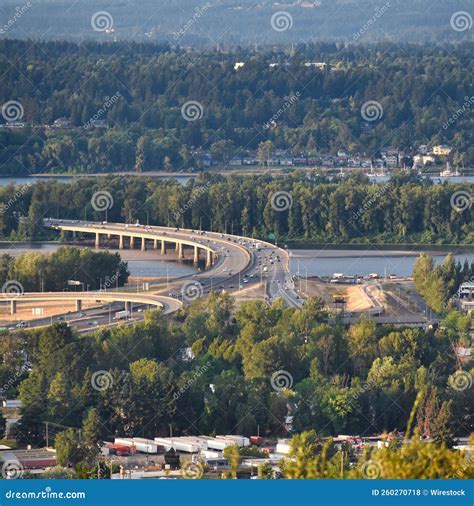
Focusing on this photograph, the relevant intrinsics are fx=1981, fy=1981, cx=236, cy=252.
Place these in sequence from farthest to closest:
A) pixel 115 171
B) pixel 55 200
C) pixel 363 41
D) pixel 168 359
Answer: pixel 363 41 → pixel 115 171 → pixel 55 200 → pixel 168 359

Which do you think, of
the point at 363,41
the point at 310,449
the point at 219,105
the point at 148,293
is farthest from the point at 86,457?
the point at 363,41

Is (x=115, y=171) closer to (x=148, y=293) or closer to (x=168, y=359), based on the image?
(x=148, y=293)
